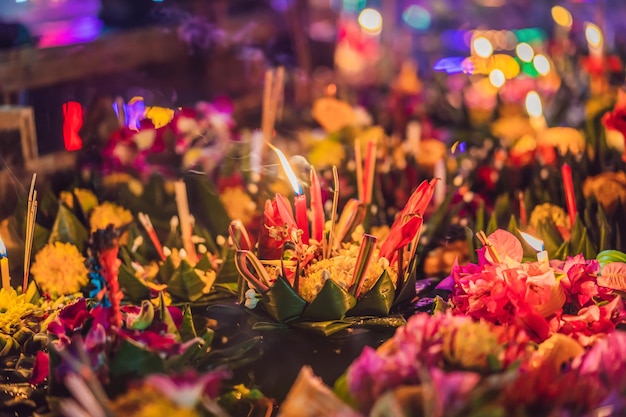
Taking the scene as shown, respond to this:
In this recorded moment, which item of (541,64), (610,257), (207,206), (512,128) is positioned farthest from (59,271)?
(541,64)

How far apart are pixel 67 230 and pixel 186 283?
1.08 ft

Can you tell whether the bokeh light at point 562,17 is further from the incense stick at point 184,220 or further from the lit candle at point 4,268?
the lit candle at point 4,268

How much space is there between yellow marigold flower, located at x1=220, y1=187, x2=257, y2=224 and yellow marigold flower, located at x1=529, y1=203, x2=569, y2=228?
0.63 m

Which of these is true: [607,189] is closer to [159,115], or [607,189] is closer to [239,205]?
[239,205]

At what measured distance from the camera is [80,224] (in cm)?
160

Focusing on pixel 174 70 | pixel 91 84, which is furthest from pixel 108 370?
pixel 174 70

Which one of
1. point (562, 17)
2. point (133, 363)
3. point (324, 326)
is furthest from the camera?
point (562, 17)

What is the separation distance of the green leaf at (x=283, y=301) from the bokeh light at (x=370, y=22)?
4.39 m

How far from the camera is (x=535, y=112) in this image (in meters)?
2.70

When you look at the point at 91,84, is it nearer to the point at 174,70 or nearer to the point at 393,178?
the point at 174,70

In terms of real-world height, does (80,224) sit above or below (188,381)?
below

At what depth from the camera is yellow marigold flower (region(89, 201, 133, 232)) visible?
166 centimetres

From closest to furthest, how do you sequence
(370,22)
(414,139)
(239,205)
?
(239,205) → (414,139) → (370,22)

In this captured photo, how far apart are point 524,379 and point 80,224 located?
107 cm
